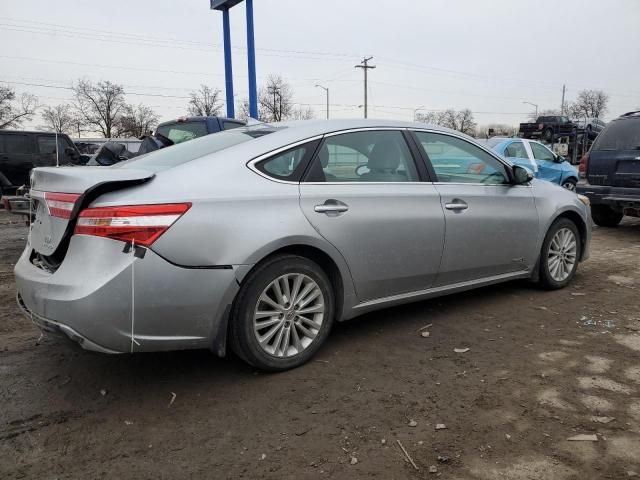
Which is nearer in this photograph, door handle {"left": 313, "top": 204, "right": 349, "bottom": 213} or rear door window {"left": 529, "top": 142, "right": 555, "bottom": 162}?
door handle {"left": 313, "top": 204, "right": 349, "bottom": 213}

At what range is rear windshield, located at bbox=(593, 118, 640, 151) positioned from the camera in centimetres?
779

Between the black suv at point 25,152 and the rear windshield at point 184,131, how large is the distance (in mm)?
5081

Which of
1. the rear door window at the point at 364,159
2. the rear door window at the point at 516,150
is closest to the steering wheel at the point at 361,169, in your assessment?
the rear door window at the point at 364,159

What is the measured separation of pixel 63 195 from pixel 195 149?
0.91 meters

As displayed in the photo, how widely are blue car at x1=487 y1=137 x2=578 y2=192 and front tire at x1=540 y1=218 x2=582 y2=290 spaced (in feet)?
19.2

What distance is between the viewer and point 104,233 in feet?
8.71

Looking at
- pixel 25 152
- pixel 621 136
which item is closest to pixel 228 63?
pixel 25 152

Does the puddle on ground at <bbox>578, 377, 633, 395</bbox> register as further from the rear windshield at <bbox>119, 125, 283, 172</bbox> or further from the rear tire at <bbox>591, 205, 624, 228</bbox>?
the rear tire at <bbox>591, 205, 624, 228</bbox>

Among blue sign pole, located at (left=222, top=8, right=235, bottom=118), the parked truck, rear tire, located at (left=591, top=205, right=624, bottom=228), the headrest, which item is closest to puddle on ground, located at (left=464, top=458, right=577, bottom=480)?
the headrest

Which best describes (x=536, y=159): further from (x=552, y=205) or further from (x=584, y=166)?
(x=552, y=205)

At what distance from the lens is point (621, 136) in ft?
26.1

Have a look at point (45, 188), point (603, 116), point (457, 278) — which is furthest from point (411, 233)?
point (603, 116)

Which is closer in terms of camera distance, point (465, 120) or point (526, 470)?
point (526, 470)

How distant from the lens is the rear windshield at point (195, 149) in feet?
10.6
